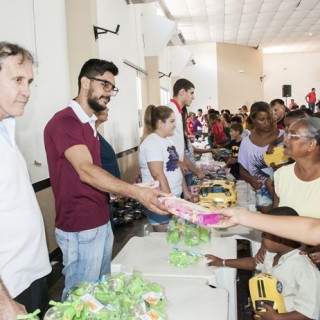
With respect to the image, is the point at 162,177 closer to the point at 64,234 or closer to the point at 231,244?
the point at 231,244

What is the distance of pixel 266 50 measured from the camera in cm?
1841

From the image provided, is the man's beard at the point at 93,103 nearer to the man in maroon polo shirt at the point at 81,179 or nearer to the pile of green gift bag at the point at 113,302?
the man in maroon polo shirt at the point at 81,179

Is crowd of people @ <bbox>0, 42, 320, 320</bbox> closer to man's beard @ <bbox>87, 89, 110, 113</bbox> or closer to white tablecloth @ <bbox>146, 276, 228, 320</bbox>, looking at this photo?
man's beard @ <bbox>87, 89, 110, 113</bbox>

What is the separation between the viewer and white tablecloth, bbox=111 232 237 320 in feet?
5.64

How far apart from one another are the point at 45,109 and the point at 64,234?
167 cm

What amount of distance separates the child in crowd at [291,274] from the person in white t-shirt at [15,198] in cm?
84

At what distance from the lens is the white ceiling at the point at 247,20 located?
30.6 ft

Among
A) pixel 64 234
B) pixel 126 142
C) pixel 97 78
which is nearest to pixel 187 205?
pixel 64 234

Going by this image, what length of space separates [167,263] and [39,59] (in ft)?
7.38

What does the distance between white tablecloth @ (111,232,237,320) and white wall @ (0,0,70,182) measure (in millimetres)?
1347

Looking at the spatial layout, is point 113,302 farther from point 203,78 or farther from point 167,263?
point 203,78

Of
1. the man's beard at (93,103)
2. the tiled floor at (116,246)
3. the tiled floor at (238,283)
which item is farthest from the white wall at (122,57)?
the man's beard at (93,103)

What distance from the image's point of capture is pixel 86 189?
185 cm

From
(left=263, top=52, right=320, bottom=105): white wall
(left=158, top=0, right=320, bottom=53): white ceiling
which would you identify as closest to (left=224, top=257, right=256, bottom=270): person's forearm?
(left=158, top=0, right=320, bottom=53): white ceiling
